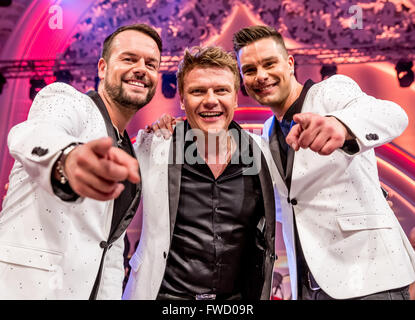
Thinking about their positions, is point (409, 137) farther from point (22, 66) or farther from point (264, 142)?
point (22, 66)

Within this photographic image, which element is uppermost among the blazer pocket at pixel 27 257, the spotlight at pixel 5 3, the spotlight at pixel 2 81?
the spotlight at pixel 5 3

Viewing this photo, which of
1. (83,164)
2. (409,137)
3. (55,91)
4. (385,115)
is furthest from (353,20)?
(83,164)

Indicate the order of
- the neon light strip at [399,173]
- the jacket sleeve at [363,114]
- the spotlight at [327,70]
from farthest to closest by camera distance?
the spotlight at [327,70] → the neon light strip at [399,173] → the jacket sleeve at [363,114]

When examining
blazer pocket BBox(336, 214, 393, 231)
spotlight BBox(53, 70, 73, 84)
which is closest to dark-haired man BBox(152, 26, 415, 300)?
blazer pocket BBox(336, 214, 393, 231)

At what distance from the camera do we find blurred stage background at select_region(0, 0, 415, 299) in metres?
4.87

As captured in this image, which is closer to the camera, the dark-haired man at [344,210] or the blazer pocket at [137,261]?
the dark-haired man at [344,210]

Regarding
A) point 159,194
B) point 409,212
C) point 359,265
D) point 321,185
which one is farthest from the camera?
point 409,212

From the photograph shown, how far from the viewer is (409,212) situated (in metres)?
4.83

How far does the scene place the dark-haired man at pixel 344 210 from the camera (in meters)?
1.44

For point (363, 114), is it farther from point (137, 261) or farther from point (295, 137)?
point (137, 261)

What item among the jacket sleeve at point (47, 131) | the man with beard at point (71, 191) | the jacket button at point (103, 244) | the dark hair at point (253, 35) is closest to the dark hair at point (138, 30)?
the man with beard at point (71, 191)

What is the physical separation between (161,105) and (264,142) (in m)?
3.34

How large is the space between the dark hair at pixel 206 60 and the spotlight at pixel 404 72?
3829 mm

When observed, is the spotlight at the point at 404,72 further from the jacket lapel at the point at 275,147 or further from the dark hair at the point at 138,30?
the dark hair at the point at 138,30
